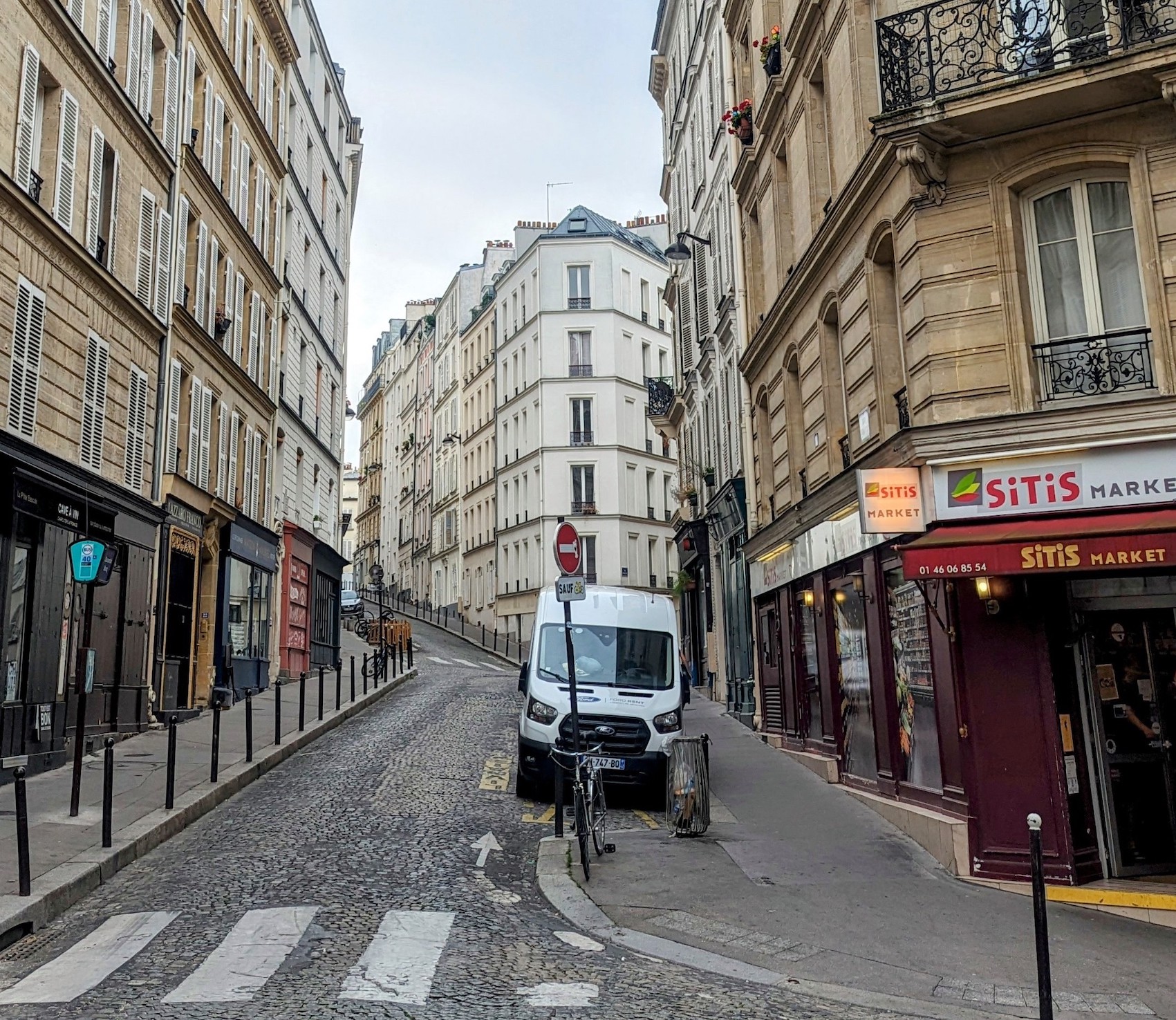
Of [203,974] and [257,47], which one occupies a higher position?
[257,47]

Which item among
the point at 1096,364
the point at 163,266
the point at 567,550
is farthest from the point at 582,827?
the point at 163,266

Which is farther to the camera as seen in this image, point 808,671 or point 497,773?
point 808,671

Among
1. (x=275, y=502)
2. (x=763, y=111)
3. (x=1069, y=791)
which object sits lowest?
(x=1069, y=791)

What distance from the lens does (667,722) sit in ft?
41.5

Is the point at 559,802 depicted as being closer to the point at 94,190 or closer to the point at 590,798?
the point at 590,798

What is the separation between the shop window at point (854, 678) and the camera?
1252 cm

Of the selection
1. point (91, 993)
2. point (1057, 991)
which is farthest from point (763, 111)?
point (91, 993)

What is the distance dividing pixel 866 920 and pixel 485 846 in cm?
363

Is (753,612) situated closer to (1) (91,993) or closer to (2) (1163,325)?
(2) (1163,325)

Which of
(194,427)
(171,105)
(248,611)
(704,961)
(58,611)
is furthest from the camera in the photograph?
(248,611)

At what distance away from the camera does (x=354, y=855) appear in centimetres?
941

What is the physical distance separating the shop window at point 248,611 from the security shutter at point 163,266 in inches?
238

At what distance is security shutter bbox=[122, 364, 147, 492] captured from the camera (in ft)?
56.7

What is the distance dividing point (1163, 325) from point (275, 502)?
2224 cm
